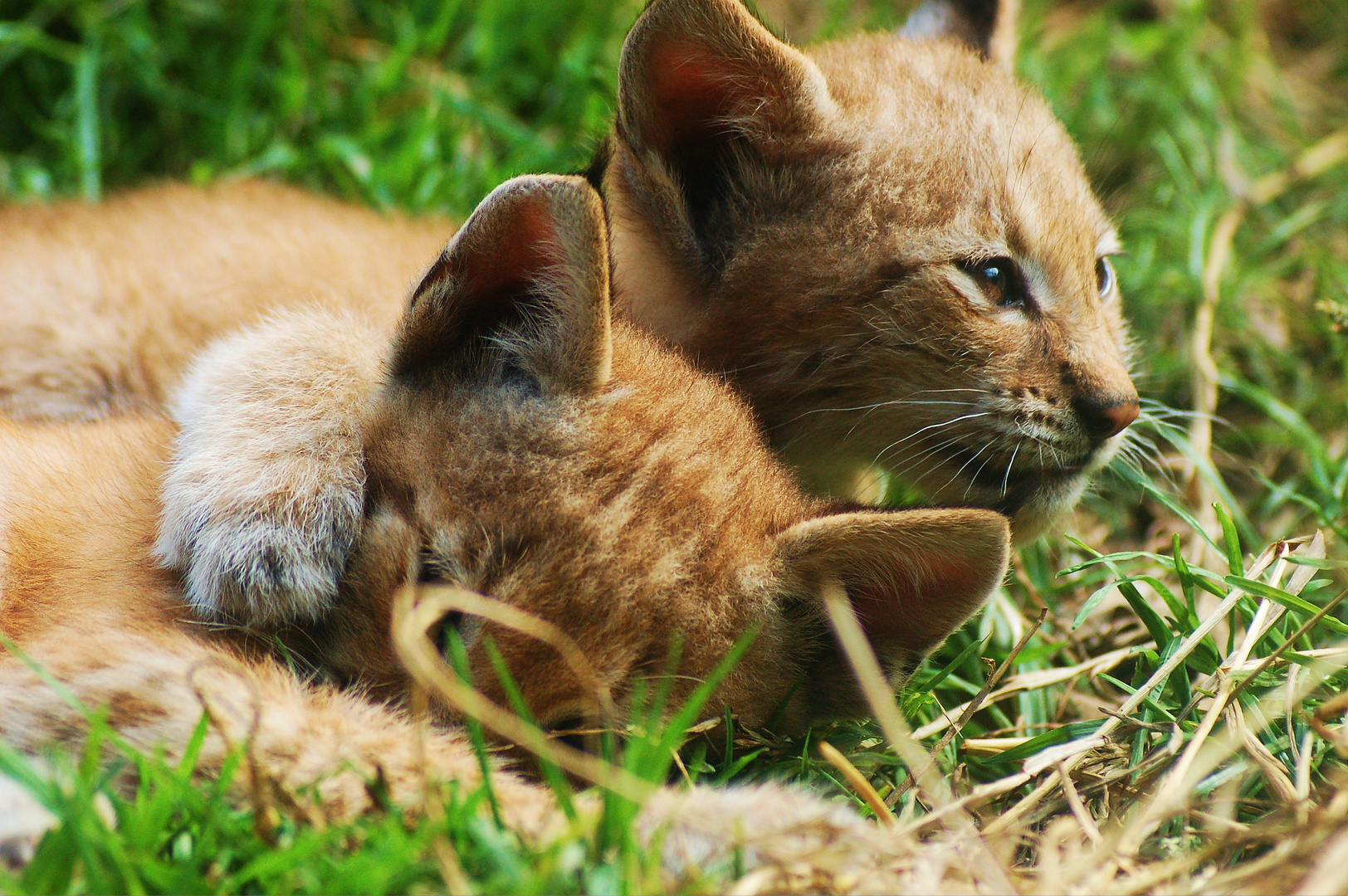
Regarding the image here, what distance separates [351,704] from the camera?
2242mm

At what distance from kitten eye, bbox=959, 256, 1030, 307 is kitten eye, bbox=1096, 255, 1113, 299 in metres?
0.57

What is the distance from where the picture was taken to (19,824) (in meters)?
1.93

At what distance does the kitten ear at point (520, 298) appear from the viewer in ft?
7.30

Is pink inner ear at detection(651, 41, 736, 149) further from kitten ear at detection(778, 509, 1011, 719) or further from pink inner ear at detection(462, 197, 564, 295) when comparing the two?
kitten ear at detection(778, 509, 1011, 719)

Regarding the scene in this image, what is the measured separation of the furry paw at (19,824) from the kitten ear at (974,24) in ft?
11.5

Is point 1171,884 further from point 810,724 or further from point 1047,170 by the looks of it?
point 1047,170

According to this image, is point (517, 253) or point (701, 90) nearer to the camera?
point (517, 253)

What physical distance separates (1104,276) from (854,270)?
114 cm

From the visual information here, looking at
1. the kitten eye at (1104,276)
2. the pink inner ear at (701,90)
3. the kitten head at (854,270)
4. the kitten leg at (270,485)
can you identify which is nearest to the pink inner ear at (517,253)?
the kitten leg at (270,485)

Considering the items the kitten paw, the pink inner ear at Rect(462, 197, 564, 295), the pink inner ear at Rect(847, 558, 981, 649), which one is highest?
the pink inner ear at Rect(462, 197, 564, 295)

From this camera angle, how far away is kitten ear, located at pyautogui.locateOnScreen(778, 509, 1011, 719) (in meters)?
2.34

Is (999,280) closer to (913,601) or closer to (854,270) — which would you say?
(854,270)

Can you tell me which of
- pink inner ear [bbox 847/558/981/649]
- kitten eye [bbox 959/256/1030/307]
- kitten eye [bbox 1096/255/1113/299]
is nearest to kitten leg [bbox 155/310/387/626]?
pink inner ear [bbox 847/558/981/649]

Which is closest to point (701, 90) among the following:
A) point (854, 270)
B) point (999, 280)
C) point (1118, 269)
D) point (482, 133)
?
point (854, 270)
